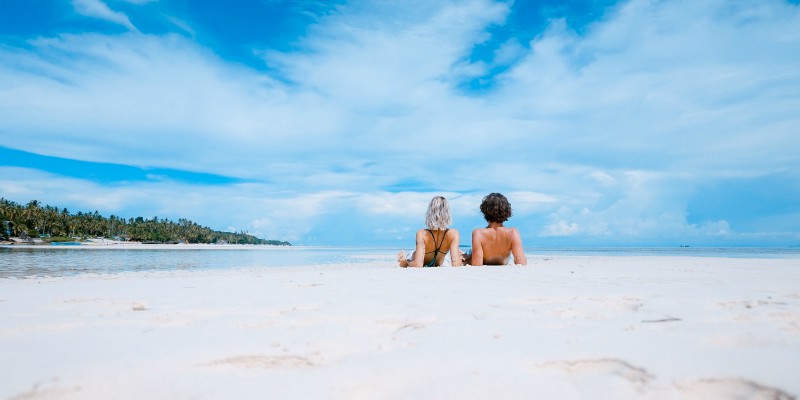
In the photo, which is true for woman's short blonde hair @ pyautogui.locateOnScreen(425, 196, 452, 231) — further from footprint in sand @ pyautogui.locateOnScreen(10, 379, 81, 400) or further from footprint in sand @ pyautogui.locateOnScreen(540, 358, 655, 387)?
footprint in sand @ pyautogui.locateOnScreen(10, 379, 81, 400)

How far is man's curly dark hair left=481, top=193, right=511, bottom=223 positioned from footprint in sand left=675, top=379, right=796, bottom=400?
20.7 ft

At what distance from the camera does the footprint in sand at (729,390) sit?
5.01ft

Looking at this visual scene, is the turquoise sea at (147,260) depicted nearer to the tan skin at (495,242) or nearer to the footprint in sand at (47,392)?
the tan skin at (495,242)

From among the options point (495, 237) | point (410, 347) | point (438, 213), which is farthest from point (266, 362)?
point (495, 237)

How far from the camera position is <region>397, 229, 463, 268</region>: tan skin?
326 inches

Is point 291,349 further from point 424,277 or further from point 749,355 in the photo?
point 424,277

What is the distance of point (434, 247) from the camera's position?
8430 mm

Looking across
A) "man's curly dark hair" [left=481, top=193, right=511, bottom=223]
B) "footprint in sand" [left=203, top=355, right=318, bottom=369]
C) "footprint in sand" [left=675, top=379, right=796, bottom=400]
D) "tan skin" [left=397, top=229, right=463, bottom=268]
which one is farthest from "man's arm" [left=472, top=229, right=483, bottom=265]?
"footprint in sand" [left=675, top=379, right=796, bottom=400]

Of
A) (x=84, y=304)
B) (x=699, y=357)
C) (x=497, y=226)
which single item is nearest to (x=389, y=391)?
(x=699, y=357)

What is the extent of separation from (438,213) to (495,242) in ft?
4.20

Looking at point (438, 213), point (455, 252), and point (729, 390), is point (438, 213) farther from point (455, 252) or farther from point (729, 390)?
point (729, 390)

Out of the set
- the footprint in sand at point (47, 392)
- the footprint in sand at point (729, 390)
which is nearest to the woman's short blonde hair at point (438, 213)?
the footprint in sand at point (729, 390)

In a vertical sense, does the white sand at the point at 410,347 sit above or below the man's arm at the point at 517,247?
below

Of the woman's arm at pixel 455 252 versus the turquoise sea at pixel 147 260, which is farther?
the turquoise sea at pixel 147 260
